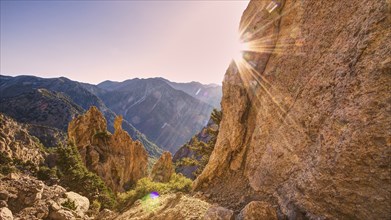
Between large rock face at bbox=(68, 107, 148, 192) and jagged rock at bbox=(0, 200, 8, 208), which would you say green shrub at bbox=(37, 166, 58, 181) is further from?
jagged rock at bbox=(0, 200, 8, 208)

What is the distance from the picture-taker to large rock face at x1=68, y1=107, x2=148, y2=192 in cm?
5138

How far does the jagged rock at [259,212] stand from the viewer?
22.5ft

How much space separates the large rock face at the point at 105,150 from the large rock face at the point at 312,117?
43.4 m

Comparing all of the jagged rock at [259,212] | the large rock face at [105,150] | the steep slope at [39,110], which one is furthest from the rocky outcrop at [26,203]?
the steep slope at [39,110]

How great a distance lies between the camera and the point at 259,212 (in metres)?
6.97

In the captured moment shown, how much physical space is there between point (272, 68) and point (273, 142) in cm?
442

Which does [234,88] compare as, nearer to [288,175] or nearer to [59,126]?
[288,175]

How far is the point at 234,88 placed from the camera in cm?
1515

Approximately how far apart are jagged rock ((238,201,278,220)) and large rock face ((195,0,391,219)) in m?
0.60

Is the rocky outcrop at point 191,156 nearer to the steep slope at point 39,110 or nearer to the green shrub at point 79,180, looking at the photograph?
the green shrub at point 79,180

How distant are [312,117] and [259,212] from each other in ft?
11.6

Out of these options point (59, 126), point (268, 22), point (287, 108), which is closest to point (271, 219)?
point (287, 108)

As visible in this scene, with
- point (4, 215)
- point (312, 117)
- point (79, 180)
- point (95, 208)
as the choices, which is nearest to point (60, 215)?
point (4, 215)

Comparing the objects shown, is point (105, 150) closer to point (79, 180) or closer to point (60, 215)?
point (79, 180)
